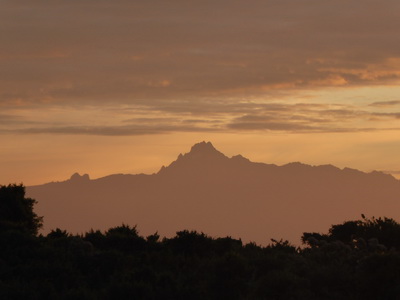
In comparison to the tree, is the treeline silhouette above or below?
below

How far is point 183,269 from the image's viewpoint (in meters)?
47.7

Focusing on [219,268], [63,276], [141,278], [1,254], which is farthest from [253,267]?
[1,254]

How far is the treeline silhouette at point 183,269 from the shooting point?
1645 inches

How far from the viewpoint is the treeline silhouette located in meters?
41.8

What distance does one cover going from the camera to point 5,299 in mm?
39500

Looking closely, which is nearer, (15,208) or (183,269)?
(183,269)

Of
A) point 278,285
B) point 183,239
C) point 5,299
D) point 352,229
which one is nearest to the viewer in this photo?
point 5,299

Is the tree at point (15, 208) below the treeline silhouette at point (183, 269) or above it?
above

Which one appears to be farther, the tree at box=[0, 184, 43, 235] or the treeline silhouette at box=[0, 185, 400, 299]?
the tree at box=[0, 184, 43, 235]

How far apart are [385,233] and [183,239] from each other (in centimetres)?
1558

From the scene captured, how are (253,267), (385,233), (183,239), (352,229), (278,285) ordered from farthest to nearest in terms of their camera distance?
(352,229)
(385,233)
(183,239)
(253,267)
(278,285)

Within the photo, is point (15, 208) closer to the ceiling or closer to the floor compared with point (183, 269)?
closer to the ceiling

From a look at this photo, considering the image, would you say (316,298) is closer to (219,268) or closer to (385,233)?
(219,268)

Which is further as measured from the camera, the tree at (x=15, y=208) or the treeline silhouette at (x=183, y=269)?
the tree at (x=15, y=208)
